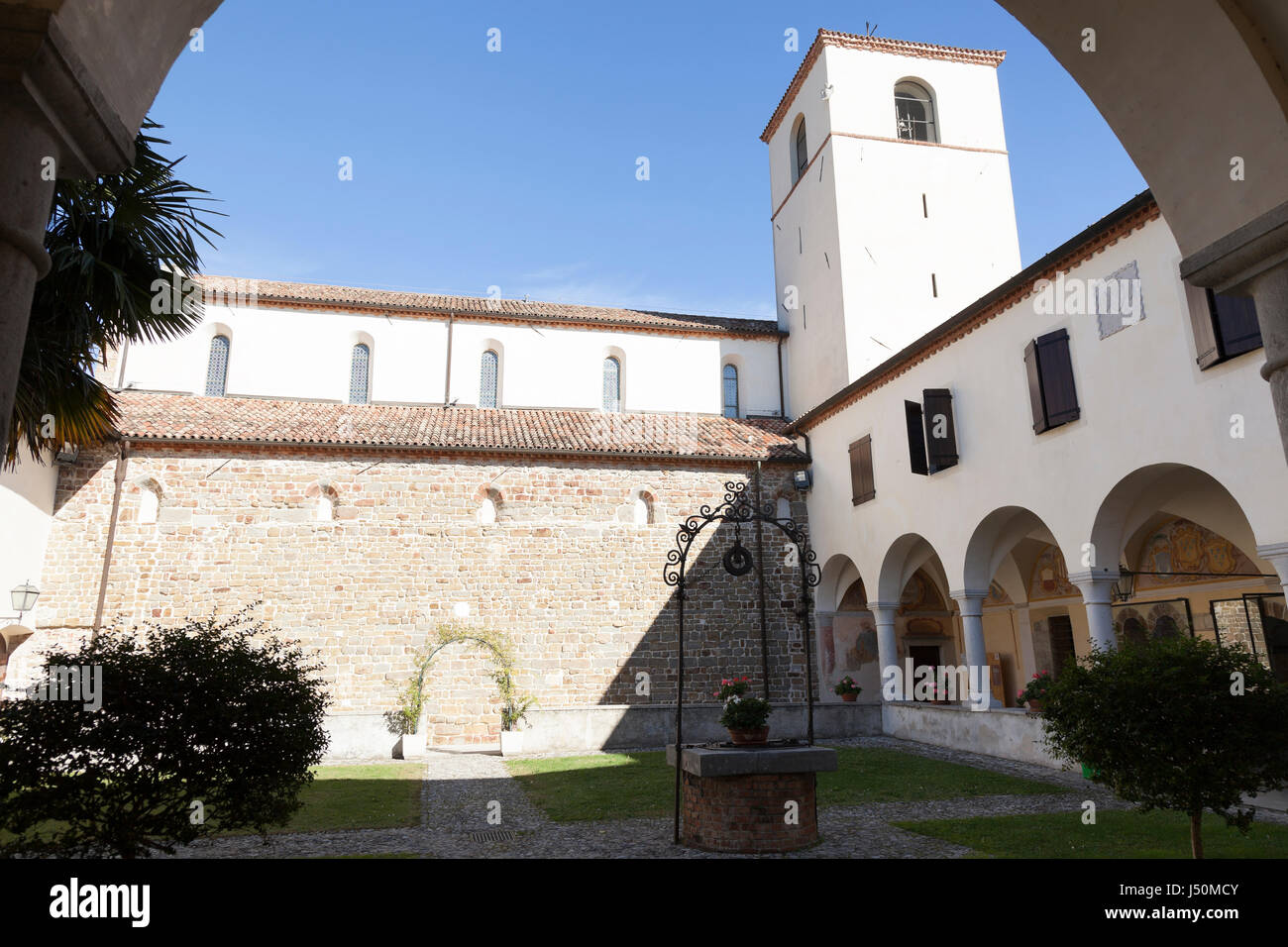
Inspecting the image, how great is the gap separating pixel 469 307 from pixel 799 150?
1038 cm

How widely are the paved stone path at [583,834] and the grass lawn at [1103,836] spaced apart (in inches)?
13.1

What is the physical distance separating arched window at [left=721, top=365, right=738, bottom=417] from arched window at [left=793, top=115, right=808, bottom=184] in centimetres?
568

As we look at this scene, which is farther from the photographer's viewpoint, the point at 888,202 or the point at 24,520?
the point at 888,202

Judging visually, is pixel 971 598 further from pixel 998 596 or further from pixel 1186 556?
pixel 998 596

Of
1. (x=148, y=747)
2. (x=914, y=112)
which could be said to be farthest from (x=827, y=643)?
(x=148, y=747)

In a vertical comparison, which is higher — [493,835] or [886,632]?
[886,632]

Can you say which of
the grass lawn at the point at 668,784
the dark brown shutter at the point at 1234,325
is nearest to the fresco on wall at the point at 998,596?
the grass lawn at the point at 668,784

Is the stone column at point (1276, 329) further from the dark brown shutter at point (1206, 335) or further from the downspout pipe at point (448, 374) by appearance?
the downspout pipe at point (448, 374)

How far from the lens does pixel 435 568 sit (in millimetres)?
16672

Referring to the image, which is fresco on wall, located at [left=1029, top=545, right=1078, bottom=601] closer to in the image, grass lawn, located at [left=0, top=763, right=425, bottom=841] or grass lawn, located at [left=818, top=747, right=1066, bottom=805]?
grass lawn, located at [left=818, top=747, right=1066, bottom=805]

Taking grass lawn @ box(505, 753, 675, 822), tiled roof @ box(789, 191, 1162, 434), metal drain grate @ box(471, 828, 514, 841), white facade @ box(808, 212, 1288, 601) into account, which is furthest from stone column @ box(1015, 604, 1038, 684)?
metal drain grate @ box(471, 828, 514, 841)
